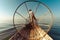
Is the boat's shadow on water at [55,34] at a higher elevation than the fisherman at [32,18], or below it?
below

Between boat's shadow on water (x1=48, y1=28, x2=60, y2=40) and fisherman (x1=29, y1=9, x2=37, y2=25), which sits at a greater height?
fisherman (x1=29, y1=9, x2=37, y2=25)

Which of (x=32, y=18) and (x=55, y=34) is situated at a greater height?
(x=32, y=18)

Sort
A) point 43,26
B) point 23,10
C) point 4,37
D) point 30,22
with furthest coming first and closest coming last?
point 4,37 → point 43,26 → point 23,10 → point 30,22

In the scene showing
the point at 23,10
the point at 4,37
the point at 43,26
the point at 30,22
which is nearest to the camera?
the point at 30,22

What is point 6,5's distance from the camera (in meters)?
5.33

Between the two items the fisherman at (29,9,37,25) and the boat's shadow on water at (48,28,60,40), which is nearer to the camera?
the fisherman at (29,9,37,25)

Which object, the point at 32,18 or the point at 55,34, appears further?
the point at 55,34

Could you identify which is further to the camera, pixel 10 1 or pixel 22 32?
pixel 10 1

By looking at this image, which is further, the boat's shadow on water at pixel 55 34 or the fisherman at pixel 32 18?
the boat's shadow on water at pixel 55 34

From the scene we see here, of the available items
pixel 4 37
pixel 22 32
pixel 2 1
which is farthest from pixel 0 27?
pixel 22 32

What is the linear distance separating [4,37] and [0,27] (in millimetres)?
428

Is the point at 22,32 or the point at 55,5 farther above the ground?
the point at 55,5

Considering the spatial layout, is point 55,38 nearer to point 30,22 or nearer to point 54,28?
point 54,28

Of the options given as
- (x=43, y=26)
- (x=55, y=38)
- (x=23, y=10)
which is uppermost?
(x=23, y=10)
